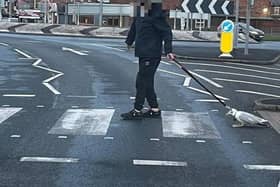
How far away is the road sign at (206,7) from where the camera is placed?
83.2ft

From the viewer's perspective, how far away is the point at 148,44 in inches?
381

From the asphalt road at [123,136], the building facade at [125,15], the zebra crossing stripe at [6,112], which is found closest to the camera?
the asphalt road at [123,136]

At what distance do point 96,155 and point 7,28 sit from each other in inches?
1526

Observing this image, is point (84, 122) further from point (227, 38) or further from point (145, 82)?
point (227, 38)

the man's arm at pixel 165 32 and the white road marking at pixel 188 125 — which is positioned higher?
the man's arm at pixel 165 32

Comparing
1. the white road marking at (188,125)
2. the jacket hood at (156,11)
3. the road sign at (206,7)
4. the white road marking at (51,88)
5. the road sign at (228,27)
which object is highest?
the road sign at (206,7)

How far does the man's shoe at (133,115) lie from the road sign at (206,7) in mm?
16112

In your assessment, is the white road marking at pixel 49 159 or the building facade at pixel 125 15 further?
the building facade at pixel 125 15

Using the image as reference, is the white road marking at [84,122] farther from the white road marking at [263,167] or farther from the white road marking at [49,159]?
the white road marking at [263,167]

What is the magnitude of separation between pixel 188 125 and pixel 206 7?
16.9 m

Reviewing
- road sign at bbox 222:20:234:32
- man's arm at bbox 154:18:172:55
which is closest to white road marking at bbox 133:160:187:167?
man's arm at bbox 154:18:172:55

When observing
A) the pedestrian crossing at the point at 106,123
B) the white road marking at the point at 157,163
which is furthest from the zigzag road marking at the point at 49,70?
the white road marking at the point at 157,163

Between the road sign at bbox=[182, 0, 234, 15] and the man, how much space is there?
1580 centimetres

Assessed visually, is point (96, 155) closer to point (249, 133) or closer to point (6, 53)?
point (249, 133)
